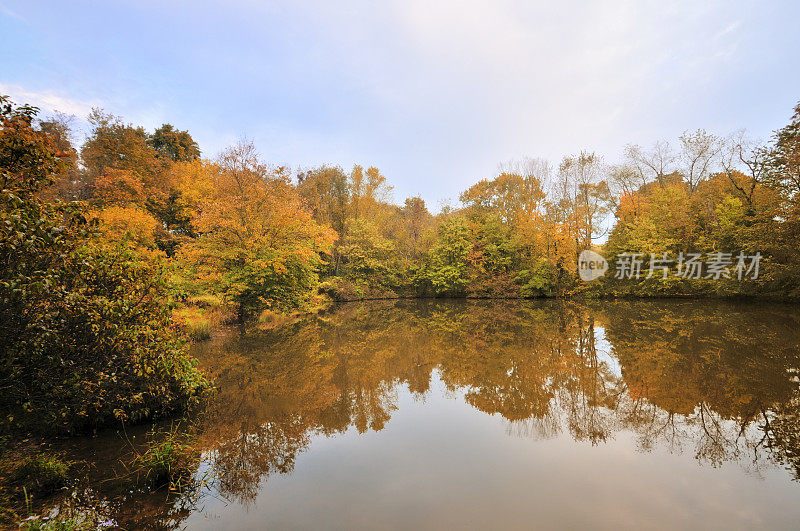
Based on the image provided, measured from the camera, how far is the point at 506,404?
5.79 meters

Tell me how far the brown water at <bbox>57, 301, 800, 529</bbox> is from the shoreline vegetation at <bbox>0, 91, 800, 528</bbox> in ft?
3.13

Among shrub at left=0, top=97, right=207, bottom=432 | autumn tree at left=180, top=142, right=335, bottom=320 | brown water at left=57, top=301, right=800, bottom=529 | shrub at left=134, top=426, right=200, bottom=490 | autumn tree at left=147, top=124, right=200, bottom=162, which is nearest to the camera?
shrub at left=0, top=97, right=207, bottom=432

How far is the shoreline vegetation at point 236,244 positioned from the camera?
3215 mm

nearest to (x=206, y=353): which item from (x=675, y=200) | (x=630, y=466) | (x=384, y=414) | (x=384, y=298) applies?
(x=384, y=414)

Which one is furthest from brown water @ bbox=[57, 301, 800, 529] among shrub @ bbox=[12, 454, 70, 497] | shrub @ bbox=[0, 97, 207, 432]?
shrub @ bbox=[0, 97, 207, 432]

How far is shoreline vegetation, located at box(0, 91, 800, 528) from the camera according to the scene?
3.21m

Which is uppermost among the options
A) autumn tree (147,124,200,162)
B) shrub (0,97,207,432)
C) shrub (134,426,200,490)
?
autumn tree (147,124,200,162)

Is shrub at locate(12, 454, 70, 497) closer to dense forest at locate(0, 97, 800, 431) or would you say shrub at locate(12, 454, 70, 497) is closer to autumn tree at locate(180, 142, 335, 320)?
dense forest at locate(0, 97, 800, 431)

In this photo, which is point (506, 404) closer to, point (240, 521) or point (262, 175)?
point (240, 521)

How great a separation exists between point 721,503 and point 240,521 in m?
4.36

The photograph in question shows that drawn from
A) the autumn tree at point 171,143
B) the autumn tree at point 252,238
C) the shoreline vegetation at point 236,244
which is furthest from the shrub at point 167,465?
the autumn tree at point 171,143

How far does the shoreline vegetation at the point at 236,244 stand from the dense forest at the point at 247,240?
4 centimetres

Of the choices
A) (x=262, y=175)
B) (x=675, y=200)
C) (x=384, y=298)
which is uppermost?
(x=675, y=200)

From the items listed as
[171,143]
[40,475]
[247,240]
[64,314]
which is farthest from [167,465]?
[171,143]
